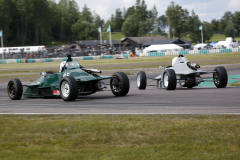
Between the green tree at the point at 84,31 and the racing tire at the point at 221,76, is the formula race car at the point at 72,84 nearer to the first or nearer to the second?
the racing tire at the point at 221,76

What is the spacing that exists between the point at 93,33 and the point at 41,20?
26.5m

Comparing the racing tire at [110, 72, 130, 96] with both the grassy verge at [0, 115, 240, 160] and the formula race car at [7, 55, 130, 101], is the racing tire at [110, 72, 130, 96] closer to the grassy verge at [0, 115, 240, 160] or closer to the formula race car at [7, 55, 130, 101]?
the formula race car at [7, 55, 130, 101]

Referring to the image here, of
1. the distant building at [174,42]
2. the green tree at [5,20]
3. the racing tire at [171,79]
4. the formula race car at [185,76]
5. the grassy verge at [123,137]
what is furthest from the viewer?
the green tree at [5,20]

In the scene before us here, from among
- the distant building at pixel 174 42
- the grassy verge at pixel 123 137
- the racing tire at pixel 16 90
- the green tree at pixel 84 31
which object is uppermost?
the green tree at pixel 84 31

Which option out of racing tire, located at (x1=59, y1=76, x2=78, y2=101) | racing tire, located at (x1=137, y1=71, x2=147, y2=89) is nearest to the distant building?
racing tire, located at (x1=137, y1=71, x2=147, y2=89)

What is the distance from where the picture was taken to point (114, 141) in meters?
7.21

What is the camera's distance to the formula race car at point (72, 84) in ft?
46.5

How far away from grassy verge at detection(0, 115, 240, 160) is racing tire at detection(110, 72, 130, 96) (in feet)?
16.8

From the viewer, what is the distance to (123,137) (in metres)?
7.42

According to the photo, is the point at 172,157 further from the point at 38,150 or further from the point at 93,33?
the point at 93,33

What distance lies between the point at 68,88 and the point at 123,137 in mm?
7145

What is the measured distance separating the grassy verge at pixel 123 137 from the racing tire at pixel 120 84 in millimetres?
5113

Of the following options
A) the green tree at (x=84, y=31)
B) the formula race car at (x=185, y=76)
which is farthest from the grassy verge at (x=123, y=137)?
the green tree at (x=84, y=31)

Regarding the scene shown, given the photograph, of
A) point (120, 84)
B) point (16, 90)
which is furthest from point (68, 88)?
point (16, 90)
